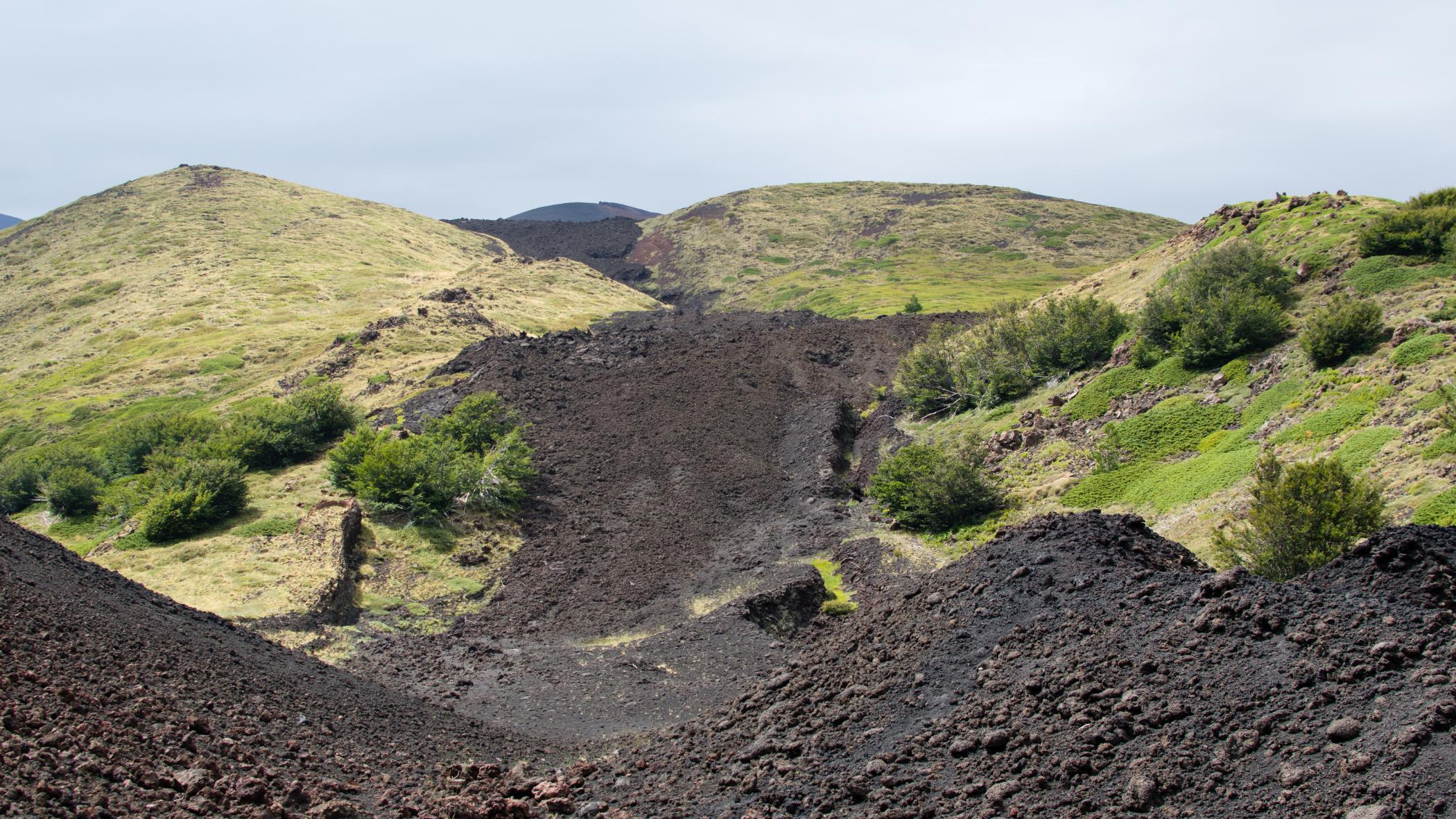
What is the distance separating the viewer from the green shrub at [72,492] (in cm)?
2520

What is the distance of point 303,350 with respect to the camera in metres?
46.6

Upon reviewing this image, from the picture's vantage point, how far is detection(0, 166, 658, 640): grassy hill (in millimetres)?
20516

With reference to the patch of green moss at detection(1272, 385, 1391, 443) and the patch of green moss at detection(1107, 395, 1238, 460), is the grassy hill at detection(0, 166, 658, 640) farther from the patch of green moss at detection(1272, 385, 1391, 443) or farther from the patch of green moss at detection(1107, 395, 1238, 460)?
the patch of green moss at detection(1272, 385, 1391, 443)

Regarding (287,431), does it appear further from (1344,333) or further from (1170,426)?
(1344,333)

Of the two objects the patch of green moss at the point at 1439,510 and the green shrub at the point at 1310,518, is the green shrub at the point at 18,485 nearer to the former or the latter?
the green shrub at the point at 1310,518

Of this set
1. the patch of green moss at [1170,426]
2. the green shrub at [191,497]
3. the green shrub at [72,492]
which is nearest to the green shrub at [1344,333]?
the patch of green moss at [1170,426]

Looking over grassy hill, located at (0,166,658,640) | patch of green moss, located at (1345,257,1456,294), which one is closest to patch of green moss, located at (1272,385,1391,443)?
patch of green moss, located at (1345,257,1456,294)

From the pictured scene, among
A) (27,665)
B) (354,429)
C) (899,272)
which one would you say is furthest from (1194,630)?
(899,272)

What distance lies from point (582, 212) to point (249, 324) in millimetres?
103752

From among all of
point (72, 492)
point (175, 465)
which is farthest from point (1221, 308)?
point (72, 492)

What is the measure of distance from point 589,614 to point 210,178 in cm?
9061

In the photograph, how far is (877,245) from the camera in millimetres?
89625

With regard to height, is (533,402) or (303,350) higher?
(303,350)

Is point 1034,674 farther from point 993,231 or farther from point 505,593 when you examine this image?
point 993,231
